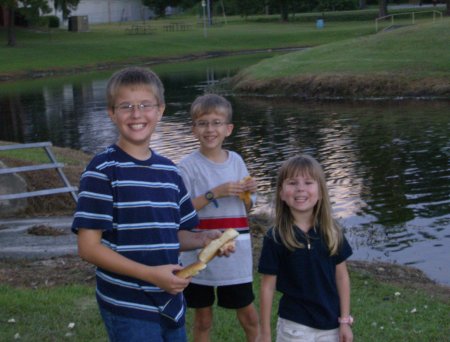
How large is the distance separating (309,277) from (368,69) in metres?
29.6

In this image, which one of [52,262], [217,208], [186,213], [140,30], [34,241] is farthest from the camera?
[140,30]

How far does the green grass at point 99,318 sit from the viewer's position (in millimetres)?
6049

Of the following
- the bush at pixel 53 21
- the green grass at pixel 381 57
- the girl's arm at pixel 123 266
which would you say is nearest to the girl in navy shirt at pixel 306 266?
the girl's arm at pixel 123 266

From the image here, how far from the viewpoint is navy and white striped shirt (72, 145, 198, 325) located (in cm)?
373

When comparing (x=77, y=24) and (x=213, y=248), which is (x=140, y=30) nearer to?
(x=77, y=24)

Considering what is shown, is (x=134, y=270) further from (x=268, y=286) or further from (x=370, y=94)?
(x=370, y=94)

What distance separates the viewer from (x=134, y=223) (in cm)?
379

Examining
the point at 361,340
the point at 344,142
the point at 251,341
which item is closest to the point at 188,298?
the point at 251,341

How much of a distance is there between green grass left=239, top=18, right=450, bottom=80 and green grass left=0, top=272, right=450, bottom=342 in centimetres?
2499

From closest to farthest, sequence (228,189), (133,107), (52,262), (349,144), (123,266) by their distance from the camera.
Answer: (123,266)
(133,107)
(228,189)
(52,262)
(349,144)

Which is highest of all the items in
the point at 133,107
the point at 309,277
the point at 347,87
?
the point at 133,107

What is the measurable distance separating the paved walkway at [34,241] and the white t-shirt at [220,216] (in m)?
3.76

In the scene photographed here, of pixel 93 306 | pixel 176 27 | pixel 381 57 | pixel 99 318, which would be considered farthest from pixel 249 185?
pixel 176 27

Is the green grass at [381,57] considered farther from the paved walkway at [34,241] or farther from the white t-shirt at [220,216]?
the white t-shirt at [220,216]
